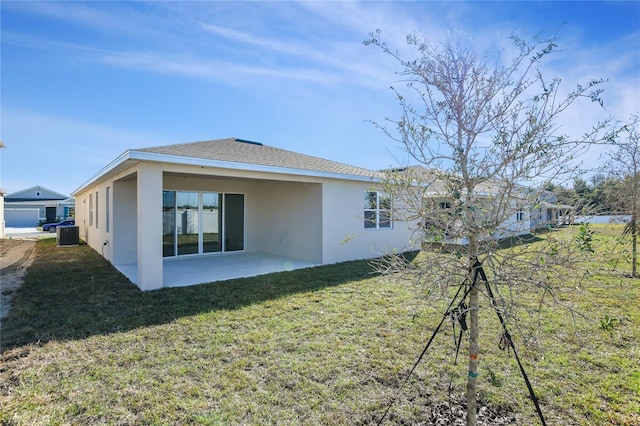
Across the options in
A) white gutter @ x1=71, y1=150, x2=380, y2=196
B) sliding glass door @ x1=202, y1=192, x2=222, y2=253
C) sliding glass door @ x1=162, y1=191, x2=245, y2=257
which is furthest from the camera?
sliding glass door @ x1=202, y1=192, x2=222, y2=253

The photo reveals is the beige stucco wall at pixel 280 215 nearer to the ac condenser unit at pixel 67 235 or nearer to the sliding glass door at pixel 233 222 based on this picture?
the sliding glass door at pixel 233 222

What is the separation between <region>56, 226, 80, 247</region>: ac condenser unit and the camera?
15.2 meters

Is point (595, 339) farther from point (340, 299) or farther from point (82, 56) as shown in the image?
point (82, 56)

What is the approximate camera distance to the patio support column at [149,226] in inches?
270

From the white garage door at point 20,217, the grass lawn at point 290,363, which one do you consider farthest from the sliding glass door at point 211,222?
the white garage door at point 20,217

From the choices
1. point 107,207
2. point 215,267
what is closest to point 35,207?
point 107,207

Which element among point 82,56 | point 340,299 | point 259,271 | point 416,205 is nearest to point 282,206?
point 259,271

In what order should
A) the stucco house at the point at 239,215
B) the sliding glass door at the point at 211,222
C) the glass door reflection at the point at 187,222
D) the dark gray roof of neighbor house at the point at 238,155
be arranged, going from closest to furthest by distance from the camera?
the dark gray roof of neighbor house at the point at 238,155 < the stucco house at the point at 239,215 < the glass door reflection at the point at 187,222 < the sliding glass door at the point at 211,222

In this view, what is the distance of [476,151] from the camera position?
2426 millimetres

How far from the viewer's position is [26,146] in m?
14.7

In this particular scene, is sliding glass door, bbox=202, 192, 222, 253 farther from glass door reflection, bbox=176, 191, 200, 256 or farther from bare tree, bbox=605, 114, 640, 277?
bare tree, bbox=605, 114, 640, 277

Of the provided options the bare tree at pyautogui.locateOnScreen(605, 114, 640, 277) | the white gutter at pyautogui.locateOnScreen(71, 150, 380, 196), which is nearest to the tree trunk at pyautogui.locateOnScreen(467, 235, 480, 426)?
the white gutter at pyautogui.locateOnScreen(71, 150, 380, 196)

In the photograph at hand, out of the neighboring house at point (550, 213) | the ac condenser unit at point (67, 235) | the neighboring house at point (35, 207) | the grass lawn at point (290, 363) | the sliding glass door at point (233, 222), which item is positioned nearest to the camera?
the neighboring house at point (550, 213)

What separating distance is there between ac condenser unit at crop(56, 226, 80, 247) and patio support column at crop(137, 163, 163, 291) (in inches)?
462
